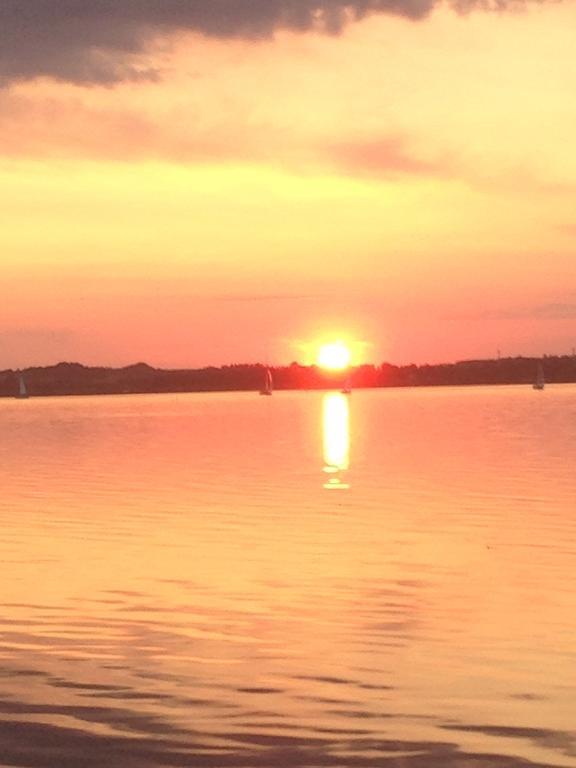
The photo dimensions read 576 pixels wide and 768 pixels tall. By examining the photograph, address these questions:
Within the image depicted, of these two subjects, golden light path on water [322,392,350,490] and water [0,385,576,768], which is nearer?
water [0,385,576,768]

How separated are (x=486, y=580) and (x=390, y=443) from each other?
65098 millimetres

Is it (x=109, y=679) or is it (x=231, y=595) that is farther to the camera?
(x=231, y=595)

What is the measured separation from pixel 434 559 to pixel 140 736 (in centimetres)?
1526

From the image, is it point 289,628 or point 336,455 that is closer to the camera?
point 289,628

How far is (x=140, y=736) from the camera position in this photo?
530 inches

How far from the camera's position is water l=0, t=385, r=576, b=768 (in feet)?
43.8

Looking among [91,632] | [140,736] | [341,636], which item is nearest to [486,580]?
[341,636]

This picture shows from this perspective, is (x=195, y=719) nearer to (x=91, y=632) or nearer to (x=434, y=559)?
(x=91, y=632)

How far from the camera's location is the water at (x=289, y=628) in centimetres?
1335

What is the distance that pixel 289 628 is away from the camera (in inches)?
783

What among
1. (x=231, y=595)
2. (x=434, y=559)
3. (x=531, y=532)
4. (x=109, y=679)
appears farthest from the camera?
(x=531, y=532)

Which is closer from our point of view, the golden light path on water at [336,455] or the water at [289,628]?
the water at [289,628]

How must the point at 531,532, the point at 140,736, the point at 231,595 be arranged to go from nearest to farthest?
1. the point at 140,736
2. the point at 231,595
3. the point at 531,532

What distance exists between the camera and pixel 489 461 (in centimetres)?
6369
